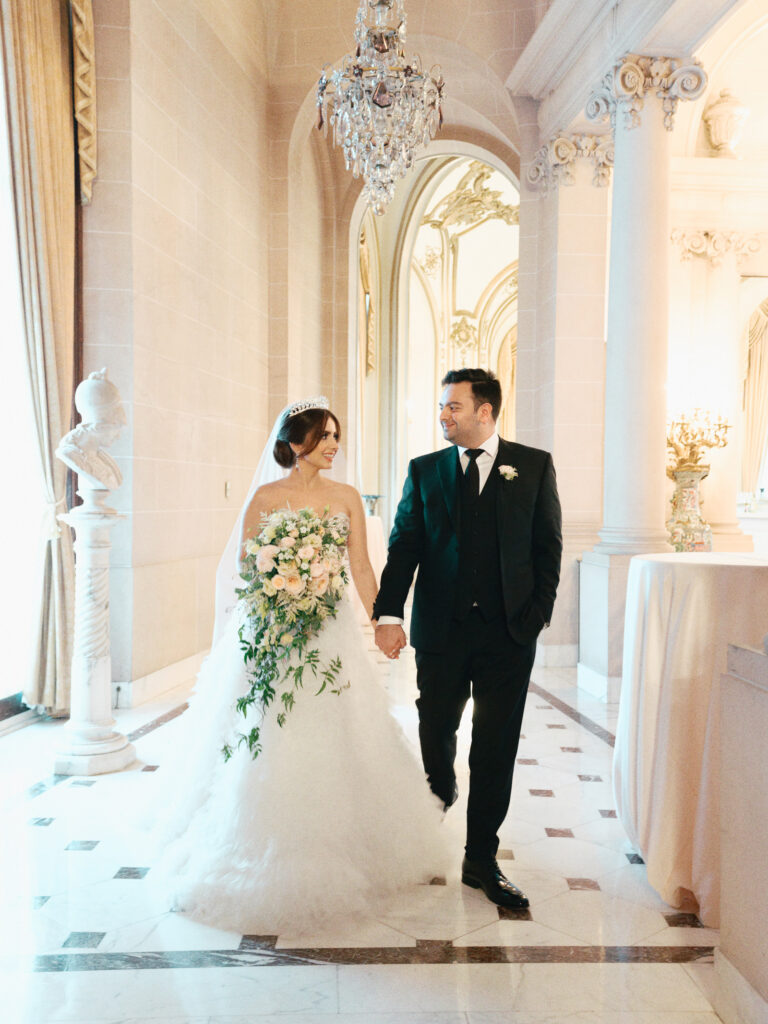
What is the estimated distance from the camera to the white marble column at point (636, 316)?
23.5 ft

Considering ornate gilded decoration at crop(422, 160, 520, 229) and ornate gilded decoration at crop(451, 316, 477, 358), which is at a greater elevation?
ornate gilded decoration at crop(422, 160, 520, 229)

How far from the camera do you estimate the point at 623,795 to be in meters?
3.84

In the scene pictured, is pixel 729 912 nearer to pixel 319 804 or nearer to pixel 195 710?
pixel 319 804

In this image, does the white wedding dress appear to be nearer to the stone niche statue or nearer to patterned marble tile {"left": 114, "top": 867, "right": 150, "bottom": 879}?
patterned marble tile {"left": 114, "top": 867, "right": 150, "bottom": 879}

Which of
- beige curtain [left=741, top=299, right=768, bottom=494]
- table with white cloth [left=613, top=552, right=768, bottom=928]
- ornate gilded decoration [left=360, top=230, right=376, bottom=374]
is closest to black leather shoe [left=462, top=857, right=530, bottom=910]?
table with white cloth [left=613, top=552, right=768, bottom=928]

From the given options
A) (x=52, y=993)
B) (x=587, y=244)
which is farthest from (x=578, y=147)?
(x=52, y=993)

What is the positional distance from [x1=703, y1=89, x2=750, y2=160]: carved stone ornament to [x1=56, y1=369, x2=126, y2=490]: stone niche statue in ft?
25.9

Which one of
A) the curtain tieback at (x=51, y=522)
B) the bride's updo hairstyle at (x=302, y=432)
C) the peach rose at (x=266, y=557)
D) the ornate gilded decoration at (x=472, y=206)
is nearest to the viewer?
the peach rose at (x=266, y=557)

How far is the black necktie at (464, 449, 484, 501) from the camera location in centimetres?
352

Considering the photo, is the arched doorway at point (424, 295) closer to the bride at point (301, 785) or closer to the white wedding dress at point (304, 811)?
the bride at point (301, 785)

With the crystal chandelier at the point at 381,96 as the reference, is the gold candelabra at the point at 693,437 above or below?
below

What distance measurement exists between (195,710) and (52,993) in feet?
4.59

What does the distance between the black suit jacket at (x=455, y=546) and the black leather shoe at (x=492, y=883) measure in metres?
0.86

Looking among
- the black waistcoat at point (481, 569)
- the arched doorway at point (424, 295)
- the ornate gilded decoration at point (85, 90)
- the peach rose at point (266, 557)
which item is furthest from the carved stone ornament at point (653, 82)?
the peach rose at point (266, 557)
